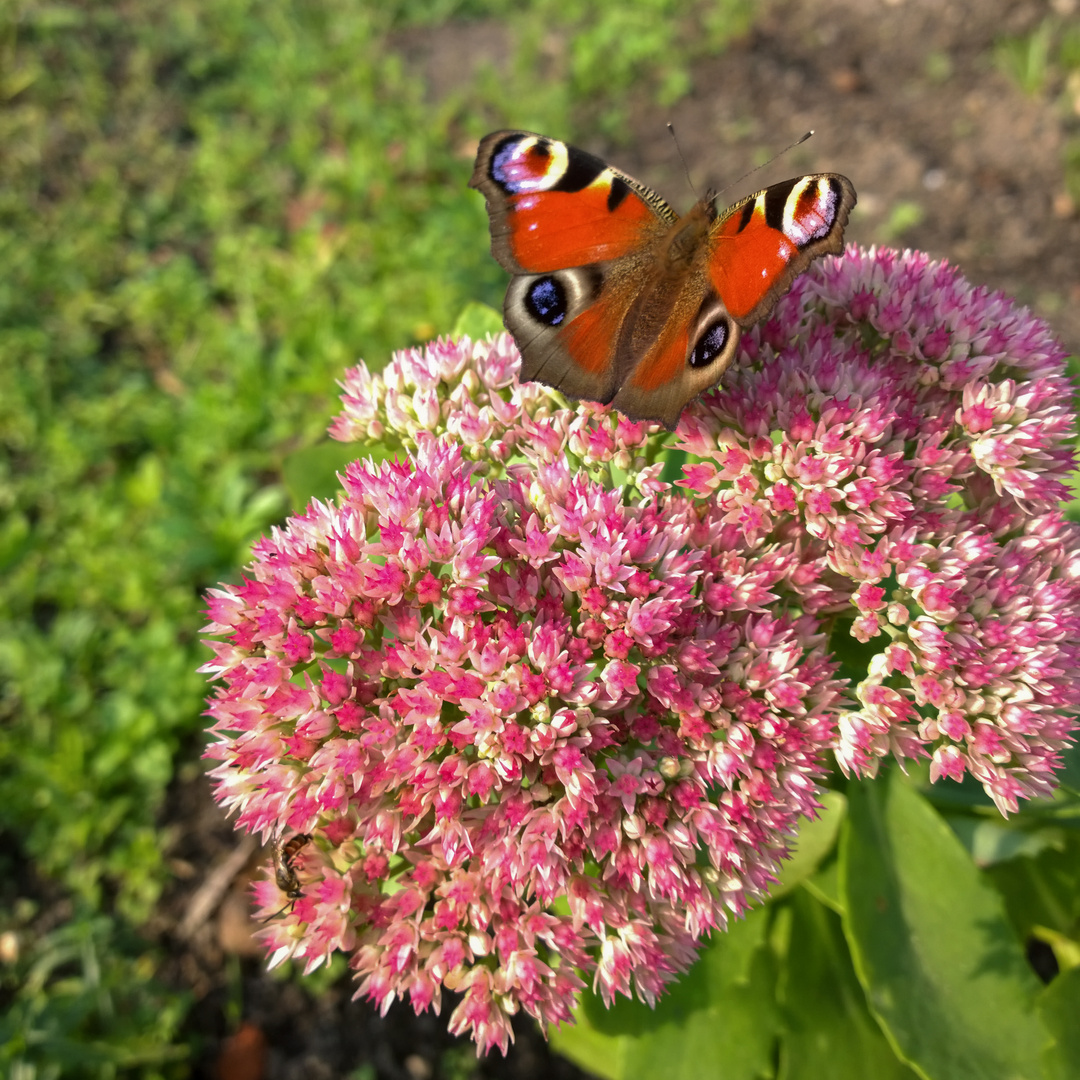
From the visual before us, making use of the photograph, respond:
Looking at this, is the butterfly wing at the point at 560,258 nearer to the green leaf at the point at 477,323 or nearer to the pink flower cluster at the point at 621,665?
the pink flower cluster at the point at 621,665

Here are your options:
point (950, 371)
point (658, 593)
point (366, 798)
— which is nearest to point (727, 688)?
point (658, 593)

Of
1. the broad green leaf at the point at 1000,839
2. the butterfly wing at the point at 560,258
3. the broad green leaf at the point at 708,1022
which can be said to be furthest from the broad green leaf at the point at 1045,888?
the butterfly wing at the point at 560,258

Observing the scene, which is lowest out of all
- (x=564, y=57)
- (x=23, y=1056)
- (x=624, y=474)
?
(x=23, y=1056)

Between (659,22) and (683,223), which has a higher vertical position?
(659,22)

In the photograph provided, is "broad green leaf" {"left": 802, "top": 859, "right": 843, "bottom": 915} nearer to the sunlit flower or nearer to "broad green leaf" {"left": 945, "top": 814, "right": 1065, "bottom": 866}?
"broad green leaf" {"left": 945, "top": 814, "right": 1065, "bottom": 866}

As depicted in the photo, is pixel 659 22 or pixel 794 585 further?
pixel 659 22

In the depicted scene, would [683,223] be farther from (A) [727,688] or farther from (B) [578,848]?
(B) [578,848]

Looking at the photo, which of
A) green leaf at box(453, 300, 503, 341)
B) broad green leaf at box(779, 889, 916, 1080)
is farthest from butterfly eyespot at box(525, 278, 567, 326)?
broad green leaf at box(779, 889, 916, 1080)
